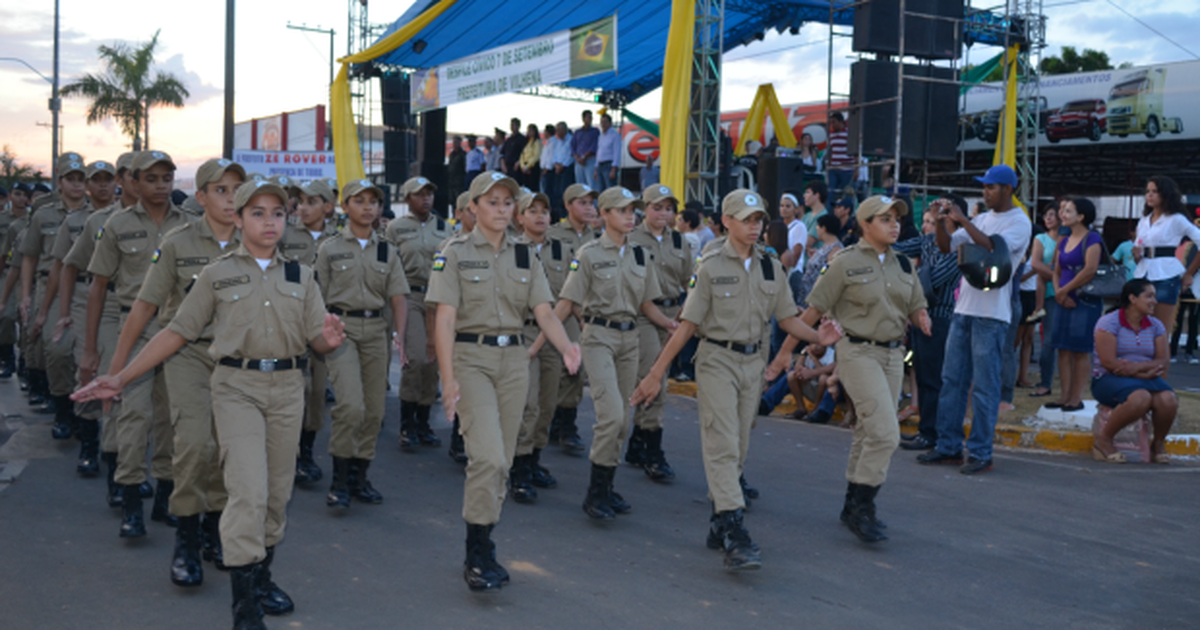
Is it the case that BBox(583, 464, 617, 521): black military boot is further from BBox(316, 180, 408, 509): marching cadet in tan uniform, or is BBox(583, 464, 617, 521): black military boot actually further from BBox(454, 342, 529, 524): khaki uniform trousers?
BBox(316, 180, 408, 509): marching cadet in tan uniform

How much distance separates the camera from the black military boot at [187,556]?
494 cm

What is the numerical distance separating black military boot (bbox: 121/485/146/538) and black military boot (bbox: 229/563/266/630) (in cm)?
186

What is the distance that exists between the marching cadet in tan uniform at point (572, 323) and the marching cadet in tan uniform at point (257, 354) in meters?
3.51

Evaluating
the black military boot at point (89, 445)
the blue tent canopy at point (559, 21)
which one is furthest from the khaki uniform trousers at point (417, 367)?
the blue tent canopy at point (559, 21)

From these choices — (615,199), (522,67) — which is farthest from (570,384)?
(522,67)

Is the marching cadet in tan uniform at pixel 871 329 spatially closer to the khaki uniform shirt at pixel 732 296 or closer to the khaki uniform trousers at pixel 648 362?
the khaki uniform shirt at pixel 732 296

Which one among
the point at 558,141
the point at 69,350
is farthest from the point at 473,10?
the point at 69,350

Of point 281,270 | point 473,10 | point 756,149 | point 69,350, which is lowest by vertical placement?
point 69,350

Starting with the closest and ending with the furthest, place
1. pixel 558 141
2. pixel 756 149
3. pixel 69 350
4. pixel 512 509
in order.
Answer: pixel 512 509 → pixel 69 350 → pixel 756 149 → pixel 558 141

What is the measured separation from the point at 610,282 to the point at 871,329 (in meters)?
1.80

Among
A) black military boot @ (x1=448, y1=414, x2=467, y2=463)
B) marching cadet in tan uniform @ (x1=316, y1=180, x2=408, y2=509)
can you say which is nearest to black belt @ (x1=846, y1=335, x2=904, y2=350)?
marching cadet in tan uniform @ (x1=316, y1=180, x2=408, y2=509)

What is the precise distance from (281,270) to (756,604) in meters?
2.75

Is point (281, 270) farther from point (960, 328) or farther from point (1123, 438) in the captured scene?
point (1123, 438)

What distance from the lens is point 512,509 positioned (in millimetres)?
6555
